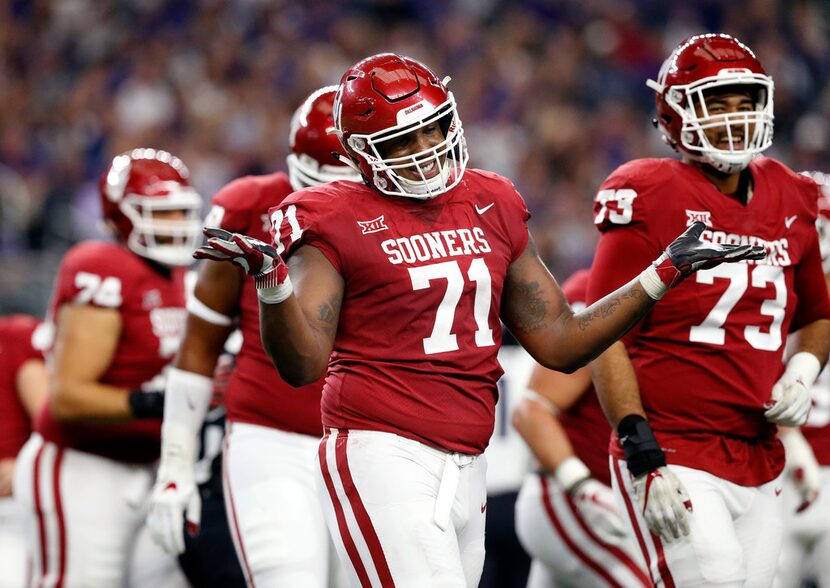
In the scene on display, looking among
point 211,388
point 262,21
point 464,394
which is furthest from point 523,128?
point 464,394

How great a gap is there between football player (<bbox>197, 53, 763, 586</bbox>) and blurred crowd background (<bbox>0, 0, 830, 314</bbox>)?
601 centimetres

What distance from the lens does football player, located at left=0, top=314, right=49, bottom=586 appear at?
5148 mm

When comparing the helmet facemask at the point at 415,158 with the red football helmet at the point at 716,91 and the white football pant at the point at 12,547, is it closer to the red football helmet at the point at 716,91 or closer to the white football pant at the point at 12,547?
the red football helmet at the point at 716,91

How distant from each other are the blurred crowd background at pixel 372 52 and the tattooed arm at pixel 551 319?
5835 mm

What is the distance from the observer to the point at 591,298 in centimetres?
338

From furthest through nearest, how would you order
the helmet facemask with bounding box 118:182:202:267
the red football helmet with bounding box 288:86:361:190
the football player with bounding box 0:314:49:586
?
the football player with bounding box 0:314:49:586, the helmet facemask with bounding box 118:182:202:267, the red football helmet with bounding box 288:86:361:190

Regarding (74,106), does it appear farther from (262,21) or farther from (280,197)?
(280,197)

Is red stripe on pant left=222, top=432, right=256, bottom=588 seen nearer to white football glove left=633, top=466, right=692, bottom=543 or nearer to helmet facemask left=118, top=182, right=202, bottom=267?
helmet facemask left=118, top=182, right=202, bottom=267

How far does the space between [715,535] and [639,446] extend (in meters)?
0.29

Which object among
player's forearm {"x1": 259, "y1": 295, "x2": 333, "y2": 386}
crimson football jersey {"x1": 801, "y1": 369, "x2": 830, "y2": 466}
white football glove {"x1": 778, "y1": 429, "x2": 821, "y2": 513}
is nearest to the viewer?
player's forearm {"x1": 259, "y1": 295, "x2": 333, "y2": 386}

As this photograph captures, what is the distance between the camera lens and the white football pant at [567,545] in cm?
418

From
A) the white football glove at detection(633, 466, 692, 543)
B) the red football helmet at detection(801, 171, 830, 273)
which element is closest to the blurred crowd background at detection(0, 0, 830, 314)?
the red football helmet at detection(801, 171, 830, 273)

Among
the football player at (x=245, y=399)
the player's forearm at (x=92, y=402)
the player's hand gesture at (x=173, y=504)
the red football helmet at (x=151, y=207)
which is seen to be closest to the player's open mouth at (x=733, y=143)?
the football player at (x=245, y=399)

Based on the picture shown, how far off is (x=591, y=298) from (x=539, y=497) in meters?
1.22
